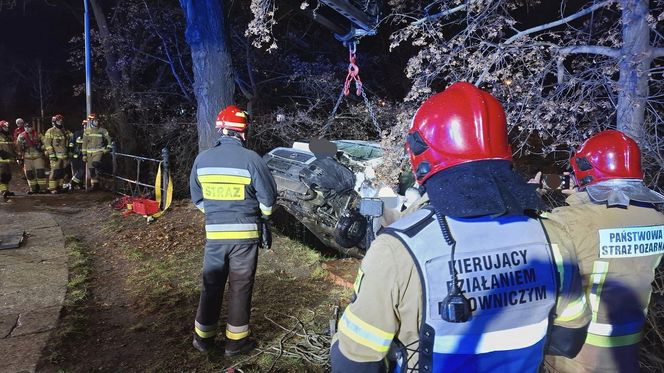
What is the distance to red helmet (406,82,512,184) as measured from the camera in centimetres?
129

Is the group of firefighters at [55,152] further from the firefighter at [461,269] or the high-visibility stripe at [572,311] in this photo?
the high-visibility stripe at [572,311]

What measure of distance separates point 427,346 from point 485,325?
0.60ft

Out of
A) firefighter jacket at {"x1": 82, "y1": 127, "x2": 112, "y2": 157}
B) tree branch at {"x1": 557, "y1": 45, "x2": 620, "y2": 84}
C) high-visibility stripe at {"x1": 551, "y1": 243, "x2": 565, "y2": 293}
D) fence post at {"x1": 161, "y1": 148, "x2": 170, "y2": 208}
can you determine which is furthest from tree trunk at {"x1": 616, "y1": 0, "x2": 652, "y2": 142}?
firefighter jacket at {"x1": 82, "y1": 127, "x2": 112, "y2": 157}

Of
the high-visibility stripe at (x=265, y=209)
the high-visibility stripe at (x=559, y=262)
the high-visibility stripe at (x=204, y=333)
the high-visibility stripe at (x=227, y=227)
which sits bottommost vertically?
the high-visibility stripe at (x=204, y=333)

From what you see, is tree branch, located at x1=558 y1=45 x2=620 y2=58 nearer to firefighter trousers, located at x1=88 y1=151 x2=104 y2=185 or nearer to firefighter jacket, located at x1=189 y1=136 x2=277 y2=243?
firefighter jacket, located at x1=189 y1=136 x2=277 y2=243

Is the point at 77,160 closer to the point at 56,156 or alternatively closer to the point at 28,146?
the point at 56,156

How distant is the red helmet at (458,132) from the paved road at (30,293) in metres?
3.67

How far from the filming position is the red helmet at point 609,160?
235 cm

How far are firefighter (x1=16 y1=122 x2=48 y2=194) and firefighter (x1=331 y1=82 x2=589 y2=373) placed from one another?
12.0 meters

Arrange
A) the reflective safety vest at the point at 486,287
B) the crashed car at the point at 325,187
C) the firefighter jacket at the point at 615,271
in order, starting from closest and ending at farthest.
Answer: the reflective safety vest at the point at 486,287, the firefighter jacket at the point at 615,271, the crashed car at the point at 325,187

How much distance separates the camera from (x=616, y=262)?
2.17 meters

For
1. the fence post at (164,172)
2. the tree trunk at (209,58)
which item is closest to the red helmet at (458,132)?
the tree trunk at (209,58)

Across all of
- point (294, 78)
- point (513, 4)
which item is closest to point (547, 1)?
point (513, 4)

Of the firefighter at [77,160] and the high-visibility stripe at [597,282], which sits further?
the firefighter at [77,160]
